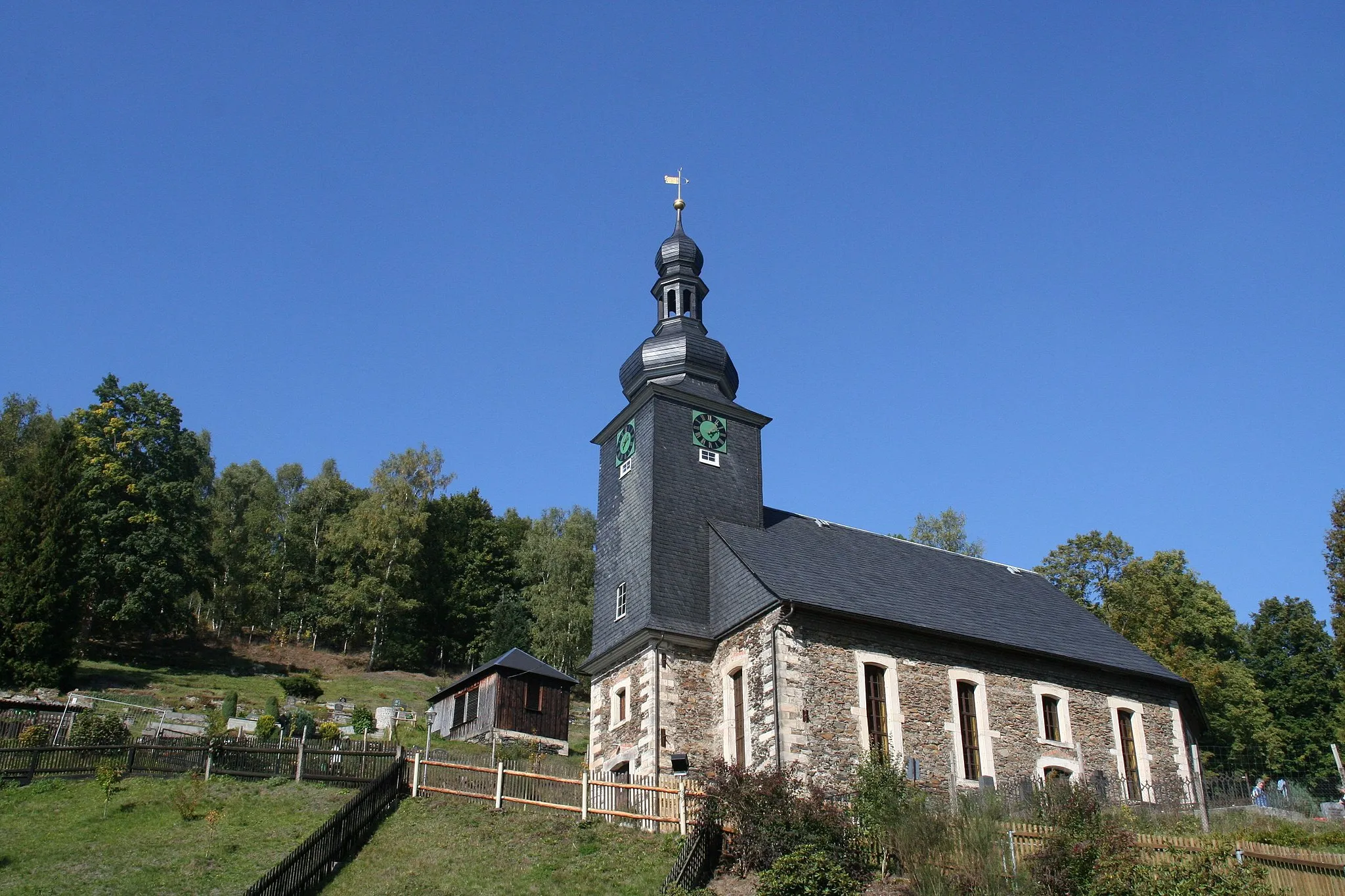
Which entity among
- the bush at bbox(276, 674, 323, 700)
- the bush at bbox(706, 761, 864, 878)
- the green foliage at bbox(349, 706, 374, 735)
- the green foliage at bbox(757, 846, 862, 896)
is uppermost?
the bush at bbox(276, 674, 323, 700)

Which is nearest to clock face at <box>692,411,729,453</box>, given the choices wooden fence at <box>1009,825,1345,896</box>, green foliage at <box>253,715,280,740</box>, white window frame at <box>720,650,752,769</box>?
white window frame at <box>720,650,752,769</box>

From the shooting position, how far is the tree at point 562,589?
5128 cm

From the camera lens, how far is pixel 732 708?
82.5ft

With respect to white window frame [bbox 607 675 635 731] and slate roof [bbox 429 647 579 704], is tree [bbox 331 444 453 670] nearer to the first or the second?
slate roof [bbox 429 647 579 704]

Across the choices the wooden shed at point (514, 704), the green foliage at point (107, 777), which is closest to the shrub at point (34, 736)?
the green foliage at point (107, 777)

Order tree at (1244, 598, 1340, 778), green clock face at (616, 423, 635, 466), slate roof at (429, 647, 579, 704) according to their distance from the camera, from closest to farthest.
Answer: green clock face at (616, 423, 635, 466) → slate roof at (429, 647, 579, 704) → tree at (1244, 598, 1340, 778)

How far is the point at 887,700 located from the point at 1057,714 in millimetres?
5672

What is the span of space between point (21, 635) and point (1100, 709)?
3260 centimetres

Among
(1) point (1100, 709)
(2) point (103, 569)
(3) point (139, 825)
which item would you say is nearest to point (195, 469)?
(2) point (103, 569)

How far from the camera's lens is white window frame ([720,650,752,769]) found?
24141 mm

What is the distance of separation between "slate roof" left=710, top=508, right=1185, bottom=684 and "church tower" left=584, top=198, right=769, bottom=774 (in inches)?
45.3

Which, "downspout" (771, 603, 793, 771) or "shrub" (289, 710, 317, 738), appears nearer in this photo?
"downspout" (771, 603, 793, 771)

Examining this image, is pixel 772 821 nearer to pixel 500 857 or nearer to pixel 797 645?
pixel 500 857

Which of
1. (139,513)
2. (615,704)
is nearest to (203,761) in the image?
(615,704)
